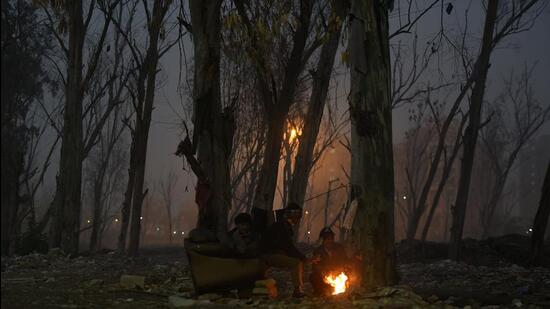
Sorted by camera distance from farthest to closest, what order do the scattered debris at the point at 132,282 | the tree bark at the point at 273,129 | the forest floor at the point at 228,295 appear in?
the tree bark at the point at 273,129
the scattered debris at the point at 132,282
the forest floor at the point at 228,295

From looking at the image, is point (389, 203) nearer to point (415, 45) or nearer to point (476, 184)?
point (415, 45)

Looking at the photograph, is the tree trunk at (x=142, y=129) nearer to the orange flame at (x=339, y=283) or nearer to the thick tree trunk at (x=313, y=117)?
the thick tree trunk at (x=313, y=117)

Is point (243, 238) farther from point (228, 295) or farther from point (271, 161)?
point (271, 161)

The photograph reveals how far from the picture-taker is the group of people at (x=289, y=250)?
6.96 metres

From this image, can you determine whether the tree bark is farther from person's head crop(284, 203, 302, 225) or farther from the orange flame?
the orange flame

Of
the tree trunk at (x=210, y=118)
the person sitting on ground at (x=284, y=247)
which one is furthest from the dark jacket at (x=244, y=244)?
the tree trunk at (x=210, y=118)

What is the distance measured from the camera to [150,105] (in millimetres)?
14859

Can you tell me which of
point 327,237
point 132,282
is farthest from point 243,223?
point 132,282

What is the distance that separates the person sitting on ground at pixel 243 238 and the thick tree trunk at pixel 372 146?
55.4 inches

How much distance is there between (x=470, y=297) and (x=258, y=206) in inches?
162

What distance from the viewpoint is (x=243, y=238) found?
7.28 meters

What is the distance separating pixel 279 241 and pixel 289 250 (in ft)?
0.60

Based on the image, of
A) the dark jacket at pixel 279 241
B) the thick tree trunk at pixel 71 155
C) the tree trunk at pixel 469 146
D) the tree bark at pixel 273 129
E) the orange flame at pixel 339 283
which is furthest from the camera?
the thick tree trunk at pixel 71 155

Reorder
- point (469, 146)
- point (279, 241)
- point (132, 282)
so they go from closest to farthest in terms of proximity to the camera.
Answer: point (279, 241), point (132, 282), point (469, 146)
